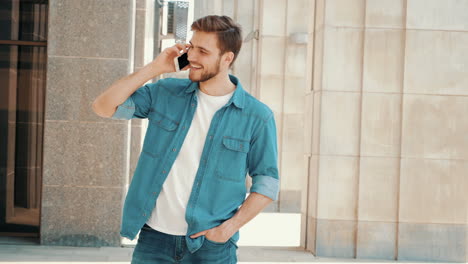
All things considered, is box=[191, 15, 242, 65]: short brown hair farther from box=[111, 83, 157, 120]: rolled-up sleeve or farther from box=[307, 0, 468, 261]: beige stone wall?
box=[307, 0, 468, 261]: beige stone wall

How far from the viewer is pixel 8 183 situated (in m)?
9.35

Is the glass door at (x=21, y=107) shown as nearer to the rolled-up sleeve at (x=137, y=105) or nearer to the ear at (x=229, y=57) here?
the rolled-up sleeve at (x=137, y=105)

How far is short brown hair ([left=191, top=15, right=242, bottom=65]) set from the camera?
10.0 feet

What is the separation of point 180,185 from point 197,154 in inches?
6.6

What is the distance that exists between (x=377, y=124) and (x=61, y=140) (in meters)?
4.35

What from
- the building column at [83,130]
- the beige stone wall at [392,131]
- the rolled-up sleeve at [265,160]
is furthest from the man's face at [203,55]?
the beige stone wall at [392,131]

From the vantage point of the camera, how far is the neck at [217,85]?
3189 millimetres

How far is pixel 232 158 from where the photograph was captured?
3105 mm

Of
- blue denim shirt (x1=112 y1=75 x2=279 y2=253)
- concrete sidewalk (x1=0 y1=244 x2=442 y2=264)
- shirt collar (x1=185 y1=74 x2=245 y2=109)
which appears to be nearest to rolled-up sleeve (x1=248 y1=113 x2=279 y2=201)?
blue denim shirt (x1=112 y1=75 x2=279 y2=253)

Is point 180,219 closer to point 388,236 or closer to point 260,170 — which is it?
point 260,170

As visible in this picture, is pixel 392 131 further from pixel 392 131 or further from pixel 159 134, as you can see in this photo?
pixel 159 134

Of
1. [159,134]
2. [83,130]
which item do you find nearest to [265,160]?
[159,134]

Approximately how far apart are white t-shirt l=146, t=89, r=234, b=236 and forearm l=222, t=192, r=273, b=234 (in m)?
0.21

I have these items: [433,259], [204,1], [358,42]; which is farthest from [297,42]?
[204,1]
